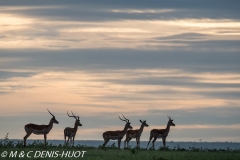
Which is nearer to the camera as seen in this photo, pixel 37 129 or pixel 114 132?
pixel 37 129

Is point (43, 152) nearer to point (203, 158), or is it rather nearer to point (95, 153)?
point (95, 153)

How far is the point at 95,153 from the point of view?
44.4 metres

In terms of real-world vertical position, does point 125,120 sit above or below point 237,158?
above

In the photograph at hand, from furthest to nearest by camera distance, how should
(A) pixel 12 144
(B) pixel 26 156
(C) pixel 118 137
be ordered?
(C) pixel 118 137, (A) pixel 12 144, (B) pixel 26 156

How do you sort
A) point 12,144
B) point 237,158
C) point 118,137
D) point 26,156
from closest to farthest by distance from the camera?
point 26,156 → point 237,158 → point 12,144 → point 118,137

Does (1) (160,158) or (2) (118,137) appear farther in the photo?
(2) (118,137)

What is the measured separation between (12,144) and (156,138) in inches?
580

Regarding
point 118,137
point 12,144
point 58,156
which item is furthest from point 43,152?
point 118,137

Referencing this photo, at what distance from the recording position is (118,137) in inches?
2265

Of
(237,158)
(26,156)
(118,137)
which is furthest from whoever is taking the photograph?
(118,137)

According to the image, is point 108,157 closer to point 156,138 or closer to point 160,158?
point 160,158

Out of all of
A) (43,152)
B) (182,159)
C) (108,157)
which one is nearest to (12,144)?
(43,152)

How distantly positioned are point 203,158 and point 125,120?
1854 cm

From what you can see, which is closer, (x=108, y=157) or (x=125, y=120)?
(x=108, y=157)
